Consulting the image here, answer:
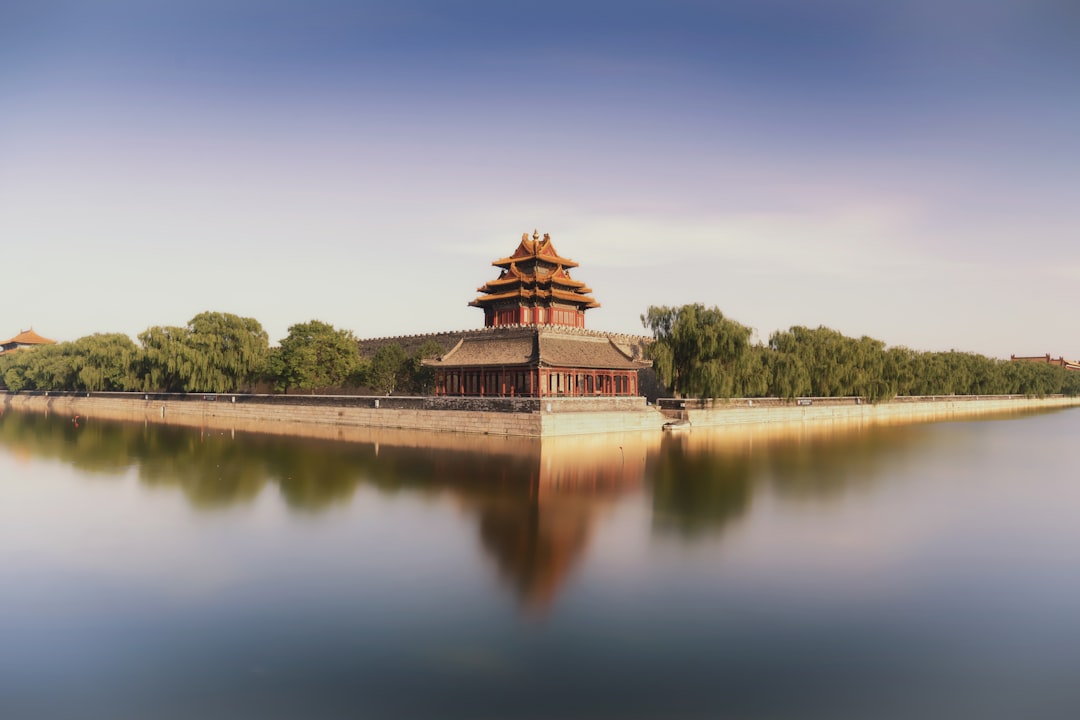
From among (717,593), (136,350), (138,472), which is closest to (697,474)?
(717,593)

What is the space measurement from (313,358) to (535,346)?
17.5 metres

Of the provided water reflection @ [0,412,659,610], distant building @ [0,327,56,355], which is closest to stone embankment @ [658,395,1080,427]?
water reflection @ [0,412,659,610]

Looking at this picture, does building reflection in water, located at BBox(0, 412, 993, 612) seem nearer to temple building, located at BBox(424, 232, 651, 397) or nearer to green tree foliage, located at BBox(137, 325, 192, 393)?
temple building, located at BBox(424, 232, 651, 397)

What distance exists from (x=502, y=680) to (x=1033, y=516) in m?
15.4

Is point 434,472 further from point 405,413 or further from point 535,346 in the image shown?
point 405,413

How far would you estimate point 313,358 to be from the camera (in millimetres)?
44531

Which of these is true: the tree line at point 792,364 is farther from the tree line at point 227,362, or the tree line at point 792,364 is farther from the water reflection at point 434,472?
the tree line at point 227,362

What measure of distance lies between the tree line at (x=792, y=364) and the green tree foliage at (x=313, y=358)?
67.4ft

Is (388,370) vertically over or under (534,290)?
under

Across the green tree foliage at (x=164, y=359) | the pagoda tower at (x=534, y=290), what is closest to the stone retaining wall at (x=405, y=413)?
the green tree foliage at (x=164, y=359)

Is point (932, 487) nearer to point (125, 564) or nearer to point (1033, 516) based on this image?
point (1033, 516)

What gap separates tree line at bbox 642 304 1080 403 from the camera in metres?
40.2

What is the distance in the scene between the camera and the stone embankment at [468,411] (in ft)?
108

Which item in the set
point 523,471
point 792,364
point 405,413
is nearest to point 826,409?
point 792,364
